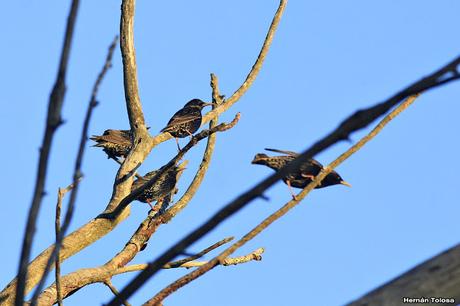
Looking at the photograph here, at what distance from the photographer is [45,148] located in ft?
6.47

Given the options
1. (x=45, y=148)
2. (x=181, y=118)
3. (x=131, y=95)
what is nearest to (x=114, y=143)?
(x=181, y=118)

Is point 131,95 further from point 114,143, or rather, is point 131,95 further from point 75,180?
point 114,143

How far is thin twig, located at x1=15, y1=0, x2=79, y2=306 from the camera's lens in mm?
1974

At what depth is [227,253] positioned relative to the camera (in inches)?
106

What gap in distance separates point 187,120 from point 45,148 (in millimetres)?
9556

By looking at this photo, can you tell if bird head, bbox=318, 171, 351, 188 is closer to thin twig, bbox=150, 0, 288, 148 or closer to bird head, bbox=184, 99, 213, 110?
thin twig, bbox=150, 0, 288, 148

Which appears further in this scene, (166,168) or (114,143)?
(114,143)

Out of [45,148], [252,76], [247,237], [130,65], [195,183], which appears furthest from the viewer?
[252,76]

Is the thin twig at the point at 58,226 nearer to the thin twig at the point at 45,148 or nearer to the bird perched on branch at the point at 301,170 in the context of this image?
the thin twig at the point at 45,148

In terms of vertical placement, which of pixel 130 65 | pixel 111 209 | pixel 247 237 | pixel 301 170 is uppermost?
pixel 130 65

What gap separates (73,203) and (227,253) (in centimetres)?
74

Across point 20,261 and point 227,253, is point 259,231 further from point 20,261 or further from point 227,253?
point 20,261

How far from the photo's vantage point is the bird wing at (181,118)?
11273mm

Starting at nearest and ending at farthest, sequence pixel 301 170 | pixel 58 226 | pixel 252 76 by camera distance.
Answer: pixel 58 226, pixel 301 170, pixel 252 76
